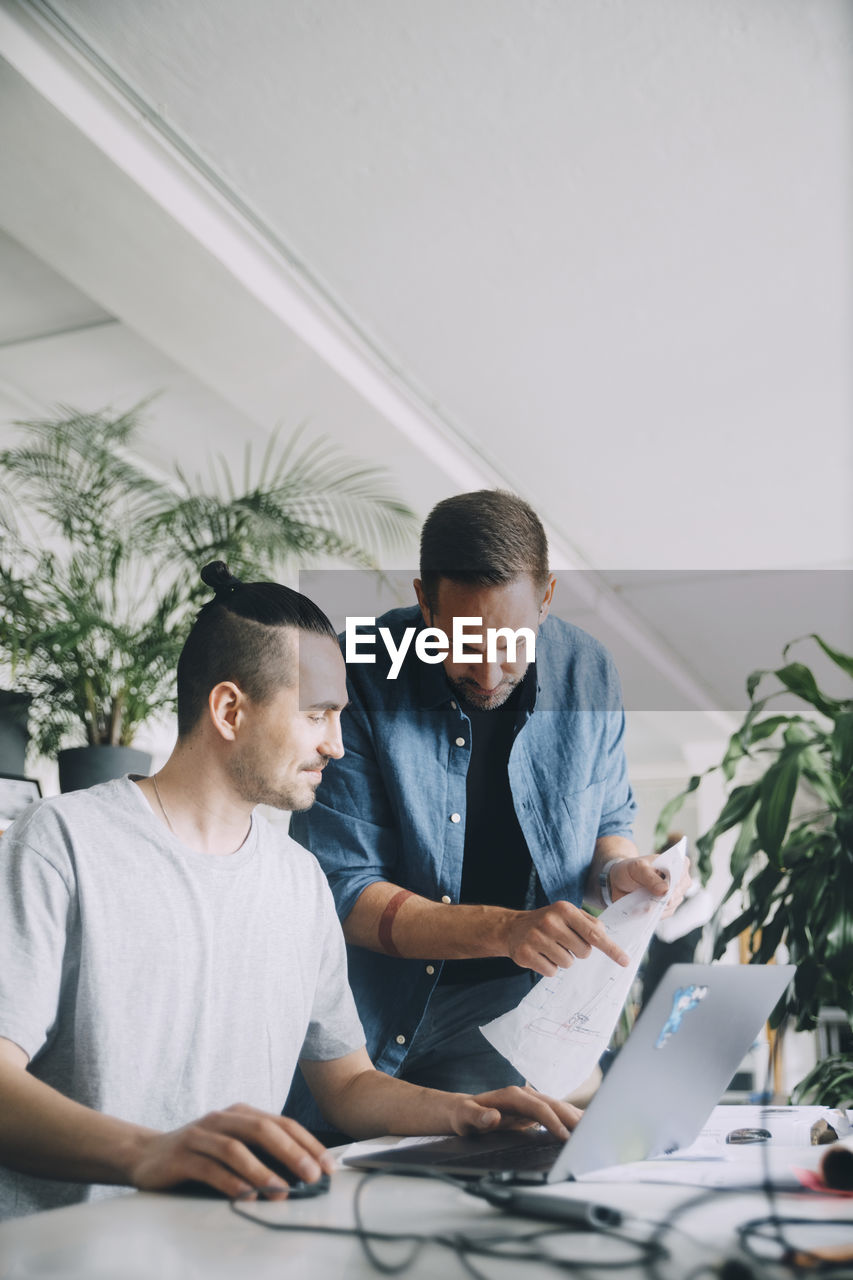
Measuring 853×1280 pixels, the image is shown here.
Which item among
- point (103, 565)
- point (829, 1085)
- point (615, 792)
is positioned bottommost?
point (829, 1085)

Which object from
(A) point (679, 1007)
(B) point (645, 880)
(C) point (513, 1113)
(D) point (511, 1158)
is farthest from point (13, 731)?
(A) point (679, 1007)

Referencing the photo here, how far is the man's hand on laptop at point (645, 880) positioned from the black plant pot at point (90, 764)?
1.31m

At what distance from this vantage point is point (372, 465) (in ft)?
12.2

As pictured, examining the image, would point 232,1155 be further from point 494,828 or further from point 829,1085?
point 829,1085

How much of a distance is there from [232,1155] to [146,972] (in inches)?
16.5

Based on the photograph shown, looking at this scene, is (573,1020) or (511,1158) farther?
(573,1020)

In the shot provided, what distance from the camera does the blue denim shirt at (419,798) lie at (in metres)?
1.54

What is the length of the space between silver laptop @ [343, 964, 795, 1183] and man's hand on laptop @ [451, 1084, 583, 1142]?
14 millimetres

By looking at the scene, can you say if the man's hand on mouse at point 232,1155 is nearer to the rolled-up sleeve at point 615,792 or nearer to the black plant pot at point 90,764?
the rolled-up sleeve at point 615,792

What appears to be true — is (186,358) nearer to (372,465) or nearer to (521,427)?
(372,465)

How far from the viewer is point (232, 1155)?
72cm

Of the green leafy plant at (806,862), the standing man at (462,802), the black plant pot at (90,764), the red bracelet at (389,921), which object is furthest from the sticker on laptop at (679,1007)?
the black plant pot at (90,764)

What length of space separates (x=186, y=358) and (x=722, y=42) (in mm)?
1696

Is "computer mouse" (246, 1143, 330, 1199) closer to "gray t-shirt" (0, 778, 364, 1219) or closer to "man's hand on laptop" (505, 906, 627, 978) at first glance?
"gray t-shirt" (0, 778, 364, 1219)
